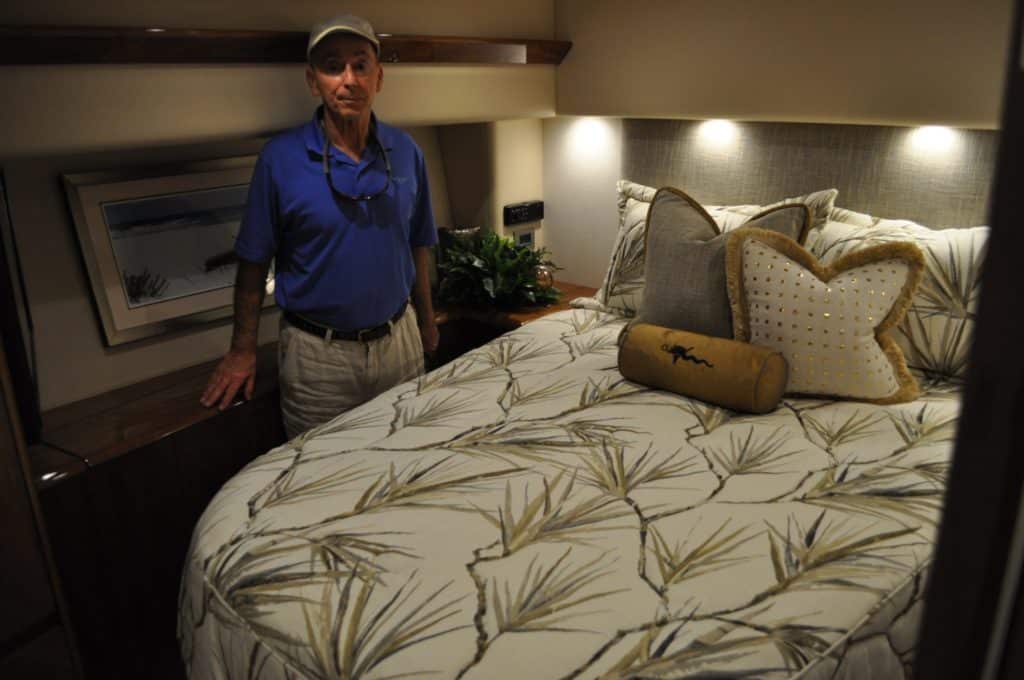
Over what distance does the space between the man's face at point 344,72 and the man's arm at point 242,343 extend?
50 centimetres

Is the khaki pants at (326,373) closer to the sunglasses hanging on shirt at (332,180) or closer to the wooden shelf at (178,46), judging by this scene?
the sunglasses hanging on shirt at (332,180)

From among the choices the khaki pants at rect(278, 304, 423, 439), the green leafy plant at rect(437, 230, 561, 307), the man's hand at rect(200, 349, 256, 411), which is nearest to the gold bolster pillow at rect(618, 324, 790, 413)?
the khaki pants at rect(278, 304, 423, 439)

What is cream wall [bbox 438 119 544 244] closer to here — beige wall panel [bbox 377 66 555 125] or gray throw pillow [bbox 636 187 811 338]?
beige wall panel [bbox 377 66 555 125]

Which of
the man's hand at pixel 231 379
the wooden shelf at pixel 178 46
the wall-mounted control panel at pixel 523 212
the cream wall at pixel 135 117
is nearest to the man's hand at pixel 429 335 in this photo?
the cream wall at pixel 135 117

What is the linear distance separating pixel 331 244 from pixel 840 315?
136 centimetres

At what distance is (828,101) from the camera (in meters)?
2.42

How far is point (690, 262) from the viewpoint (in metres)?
2.11

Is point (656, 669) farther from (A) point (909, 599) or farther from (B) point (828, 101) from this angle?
(B) point (828, 101)

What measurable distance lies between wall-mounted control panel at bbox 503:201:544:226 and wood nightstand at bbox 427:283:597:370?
0.41 m

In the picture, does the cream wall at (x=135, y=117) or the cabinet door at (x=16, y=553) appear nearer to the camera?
the cabinet door at (x=16, y=553)

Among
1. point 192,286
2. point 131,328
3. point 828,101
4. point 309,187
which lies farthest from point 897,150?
point 131,328

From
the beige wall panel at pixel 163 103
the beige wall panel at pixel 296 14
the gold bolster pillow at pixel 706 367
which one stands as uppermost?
the beige wall panel at pixel 296 14

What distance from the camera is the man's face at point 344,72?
207 centimetres

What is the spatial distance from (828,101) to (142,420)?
2.28m
